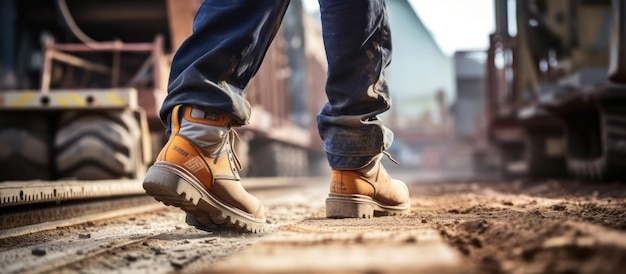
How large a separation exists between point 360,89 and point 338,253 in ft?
3.56

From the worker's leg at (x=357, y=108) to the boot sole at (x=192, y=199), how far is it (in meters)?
0.44

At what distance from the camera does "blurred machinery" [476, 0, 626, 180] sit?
4.56 metres

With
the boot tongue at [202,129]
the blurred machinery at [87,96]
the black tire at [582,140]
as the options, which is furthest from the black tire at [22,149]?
the black tire at [582,140]

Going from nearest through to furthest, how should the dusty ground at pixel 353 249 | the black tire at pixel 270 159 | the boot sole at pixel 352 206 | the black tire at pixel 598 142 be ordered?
the dusty ground at pixel 353 249 < the boot sole at pixel 352 206 < the black tire at pixel 598 142 < the black tire at pixel 270 159

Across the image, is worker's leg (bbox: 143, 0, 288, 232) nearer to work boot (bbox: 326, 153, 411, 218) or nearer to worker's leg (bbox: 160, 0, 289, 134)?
worker's leg (bbox: 160, 0, 289, 134)

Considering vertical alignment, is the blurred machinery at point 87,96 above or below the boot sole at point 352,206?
above

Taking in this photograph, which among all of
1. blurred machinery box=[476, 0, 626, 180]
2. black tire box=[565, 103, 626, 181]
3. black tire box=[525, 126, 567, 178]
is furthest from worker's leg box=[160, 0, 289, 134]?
black tire box=[525, 126, 567, 178]

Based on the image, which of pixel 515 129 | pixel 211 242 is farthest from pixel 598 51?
pixel 211 242

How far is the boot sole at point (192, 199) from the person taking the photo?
1.90 metres

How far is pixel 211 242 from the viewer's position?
187cm

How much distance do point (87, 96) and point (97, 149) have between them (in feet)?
1.17

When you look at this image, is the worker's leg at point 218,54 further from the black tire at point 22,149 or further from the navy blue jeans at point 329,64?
the black tire at point 22,149

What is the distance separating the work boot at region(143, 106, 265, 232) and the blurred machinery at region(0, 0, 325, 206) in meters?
0.77

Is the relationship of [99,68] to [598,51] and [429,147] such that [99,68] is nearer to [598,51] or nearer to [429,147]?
[598,51]
